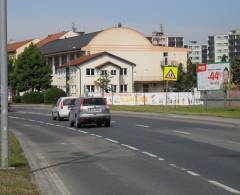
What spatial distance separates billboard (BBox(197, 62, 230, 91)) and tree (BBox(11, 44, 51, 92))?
51.0m

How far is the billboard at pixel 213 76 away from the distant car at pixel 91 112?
24.1 meters

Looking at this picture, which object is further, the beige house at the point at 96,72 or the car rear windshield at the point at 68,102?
the beige house at the point at 96,72

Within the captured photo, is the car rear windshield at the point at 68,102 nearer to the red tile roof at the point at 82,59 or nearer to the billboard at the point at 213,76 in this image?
the billboard at the point at 213,76

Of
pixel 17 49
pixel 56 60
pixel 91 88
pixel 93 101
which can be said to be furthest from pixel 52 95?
pixel 93 101

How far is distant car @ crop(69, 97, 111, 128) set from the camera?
3431 cm

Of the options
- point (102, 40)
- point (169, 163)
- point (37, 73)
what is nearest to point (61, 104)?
point (169, 163)

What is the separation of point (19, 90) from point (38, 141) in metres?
83.8

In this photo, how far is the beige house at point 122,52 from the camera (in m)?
117

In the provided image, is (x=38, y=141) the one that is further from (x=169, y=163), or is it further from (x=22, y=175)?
(x=22, y=175)

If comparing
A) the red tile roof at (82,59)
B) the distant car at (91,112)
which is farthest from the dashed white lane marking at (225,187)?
the red tile roof at (82,59)

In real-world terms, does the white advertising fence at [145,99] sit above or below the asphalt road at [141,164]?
above

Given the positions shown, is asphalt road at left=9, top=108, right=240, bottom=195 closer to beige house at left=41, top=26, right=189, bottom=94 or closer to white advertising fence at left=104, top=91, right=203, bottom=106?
white advertising fence at left=104, top=91, right=203, bottom=106

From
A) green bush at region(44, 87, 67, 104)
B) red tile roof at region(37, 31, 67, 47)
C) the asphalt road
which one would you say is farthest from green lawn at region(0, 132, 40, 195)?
red tile roof at region(37, 31, 67, 47)

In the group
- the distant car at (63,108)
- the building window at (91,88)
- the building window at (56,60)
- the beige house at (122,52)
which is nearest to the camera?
the distant car at (63,108)
